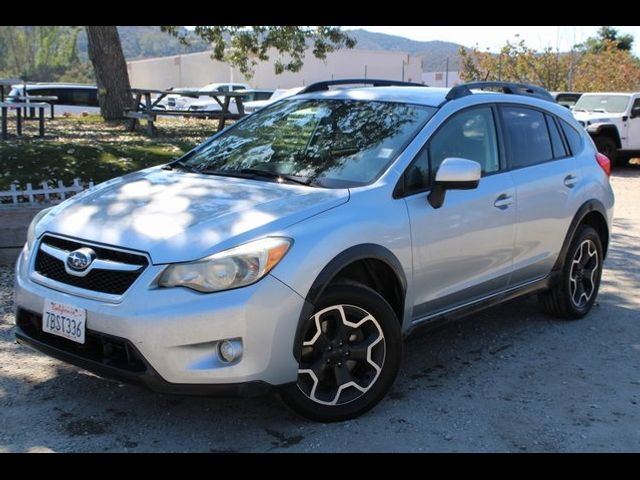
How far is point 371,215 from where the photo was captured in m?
3.91

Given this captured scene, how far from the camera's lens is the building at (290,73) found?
52125 millimetres

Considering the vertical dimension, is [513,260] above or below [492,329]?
above

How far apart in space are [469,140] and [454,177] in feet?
2.36

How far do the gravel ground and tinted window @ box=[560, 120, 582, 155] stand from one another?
1476mm

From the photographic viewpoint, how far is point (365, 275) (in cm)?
408

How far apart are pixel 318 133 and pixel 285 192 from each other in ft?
2.74

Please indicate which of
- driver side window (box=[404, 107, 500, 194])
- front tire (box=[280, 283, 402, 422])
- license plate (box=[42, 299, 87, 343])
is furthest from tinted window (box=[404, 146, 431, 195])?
license plate (box=[42, 299, 87, 343])

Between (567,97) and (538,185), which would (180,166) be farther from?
(567,97)

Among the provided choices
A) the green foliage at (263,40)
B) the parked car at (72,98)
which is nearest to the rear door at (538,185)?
the green foliage at (263,40)

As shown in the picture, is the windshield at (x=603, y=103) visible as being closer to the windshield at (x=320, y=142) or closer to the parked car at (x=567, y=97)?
the parked car at (x=567, y=97)

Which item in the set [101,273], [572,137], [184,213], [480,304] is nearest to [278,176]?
[184,213]

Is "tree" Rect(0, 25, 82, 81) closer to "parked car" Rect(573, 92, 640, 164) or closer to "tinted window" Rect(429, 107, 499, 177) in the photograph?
"parked car" Rect(573, 92, 640, 164)
